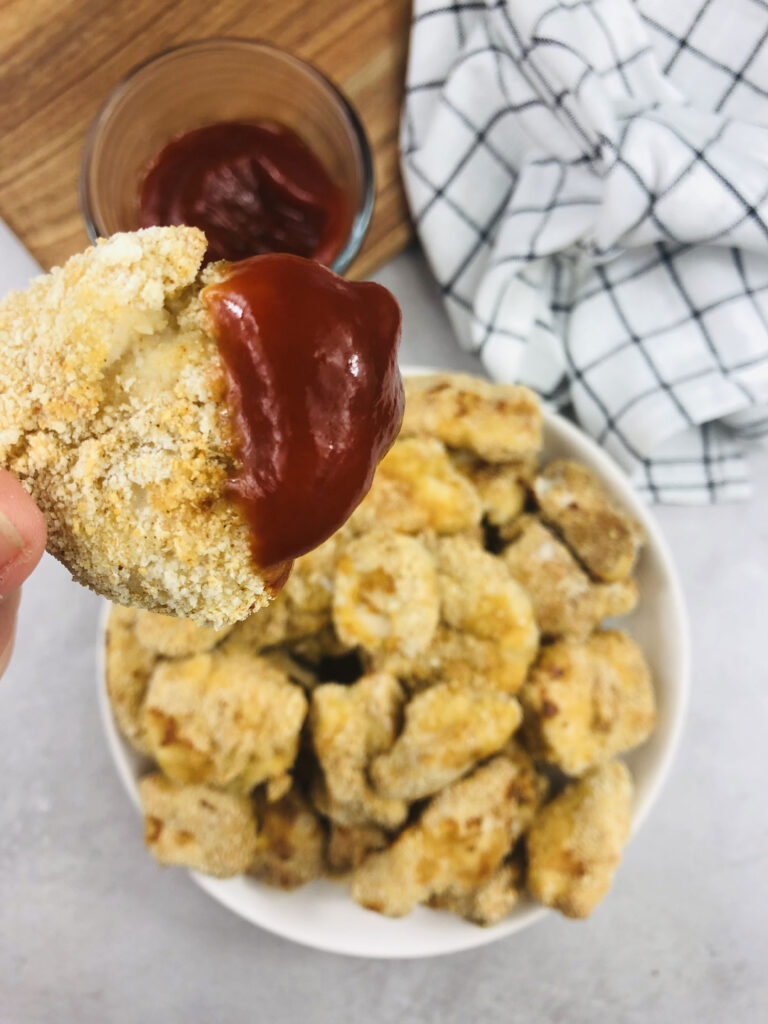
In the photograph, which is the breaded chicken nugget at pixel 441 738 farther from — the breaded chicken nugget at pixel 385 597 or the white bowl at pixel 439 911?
the white bowl at pixel 439 911

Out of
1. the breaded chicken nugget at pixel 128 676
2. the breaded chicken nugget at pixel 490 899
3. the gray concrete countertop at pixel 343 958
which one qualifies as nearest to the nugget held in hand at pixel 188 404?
the breaded chicken nugget at pixel 128 676

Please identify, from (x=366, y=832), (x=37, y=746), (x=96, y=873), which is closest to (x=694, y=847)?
(x=366, y=832)

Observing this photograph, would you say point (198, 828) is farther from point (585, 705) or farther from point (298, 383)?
point (298, 383)

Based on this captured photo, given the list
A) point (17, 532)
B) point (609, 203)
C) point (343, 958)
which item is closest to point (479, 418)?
point (609, 203)

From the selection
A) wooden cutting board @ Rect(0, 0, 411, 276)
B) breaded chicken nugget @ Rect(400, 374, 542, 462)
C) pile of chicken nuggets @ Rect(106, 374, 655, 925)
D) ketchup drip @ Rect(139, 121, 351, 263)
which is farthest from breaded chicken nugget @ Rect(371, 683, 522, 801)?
wooden cutting board @ Rect(0, 0, 411, 276)

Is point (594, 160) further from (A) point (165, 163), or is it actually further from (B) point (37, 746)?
(B) point (37, 746)

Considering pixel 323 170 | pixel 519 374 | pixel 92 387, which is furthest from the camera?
pixel 519 374
